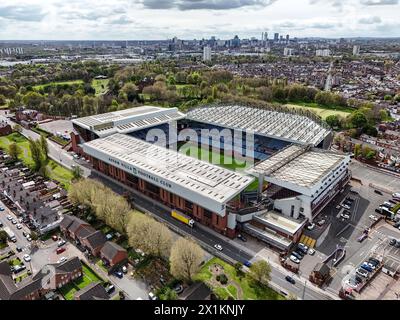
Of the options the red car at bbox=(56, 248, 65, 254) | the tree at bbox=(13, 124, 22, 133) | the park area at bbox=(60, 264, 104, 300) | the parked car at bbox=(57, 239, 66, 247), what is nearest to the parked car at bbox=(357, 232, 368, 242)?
the park area at bbox=(60, 264, 104, 300)

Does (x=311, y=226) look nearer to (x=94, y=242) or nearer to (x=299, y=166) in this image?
(x=299, y=166)

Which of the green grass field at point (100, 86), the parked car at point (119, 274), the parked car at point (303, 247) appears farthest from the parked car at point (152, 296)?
the green grass field at point (100, 86)

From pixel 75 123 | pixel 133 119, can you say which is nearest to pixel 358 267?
pixel 133 119

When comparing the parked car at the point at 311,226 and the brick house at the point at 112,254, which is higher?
the brick house at the point at 112,254

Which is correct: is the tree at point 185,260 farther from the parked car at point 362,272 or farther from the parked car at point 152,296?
the parked car at point 362,272

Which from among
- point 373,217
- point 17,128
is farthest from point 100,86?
point 373,217
